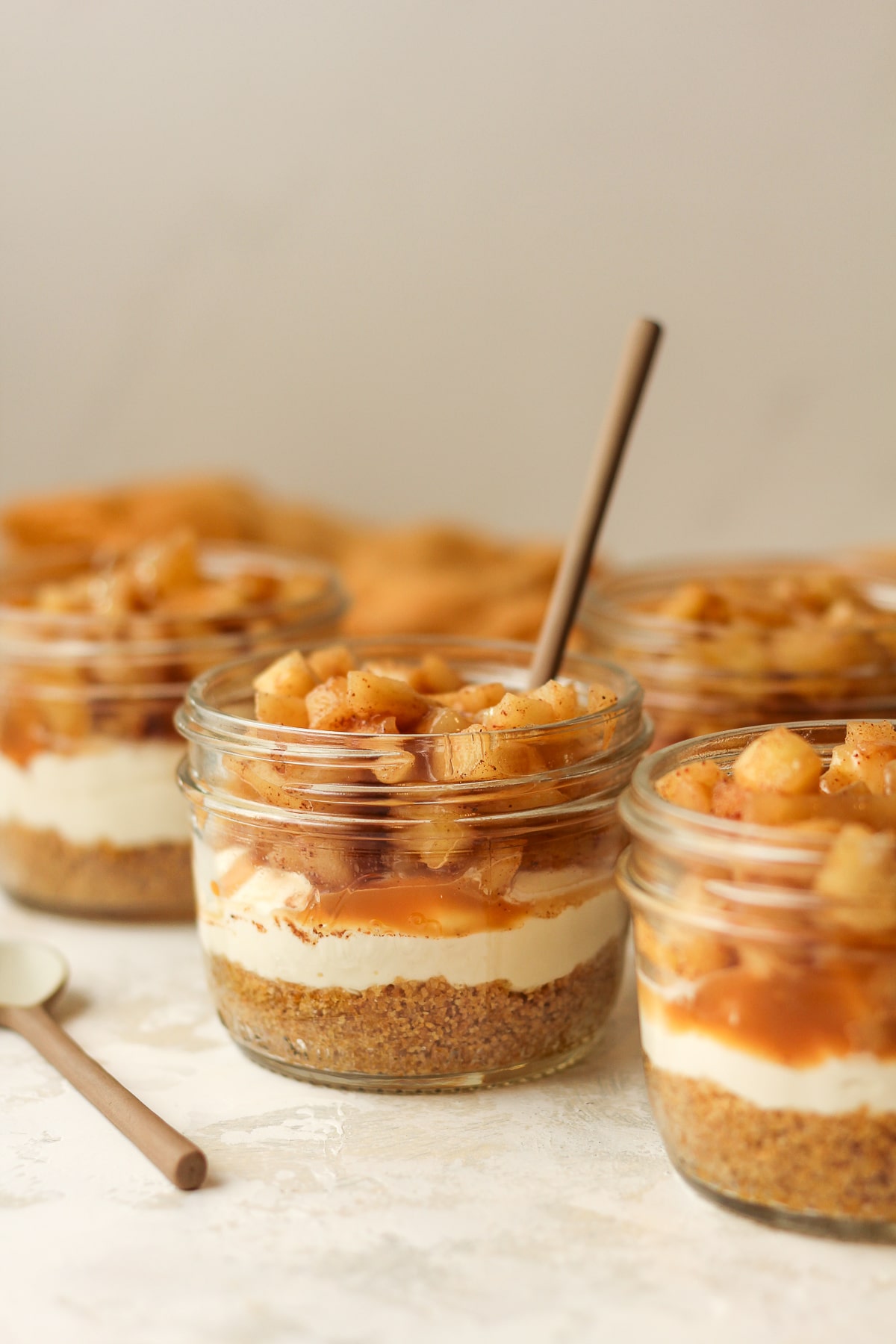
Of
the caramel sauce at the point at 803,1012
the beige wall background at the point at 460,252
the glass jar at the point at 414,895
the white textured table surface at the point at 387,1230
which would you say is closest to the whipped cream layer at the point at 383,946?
the glass jar at the point at 414,895

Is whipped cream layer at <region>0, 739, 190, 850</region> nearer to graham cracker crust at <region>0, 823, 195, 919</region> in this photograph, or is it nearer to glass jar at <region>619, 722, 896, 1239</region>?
graham cracker crust at <region>0, 823, 195, 919</region>

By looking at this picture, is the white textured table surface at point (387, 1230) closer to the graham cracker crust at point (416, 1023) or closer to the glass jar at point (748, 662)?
the graham cracker crust at point (416, 1023)

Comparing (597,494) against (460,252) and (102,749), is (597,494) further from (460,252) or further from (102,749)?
(460,252)

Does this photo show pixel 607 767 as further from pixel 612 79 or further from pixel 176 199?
pixel 176 199

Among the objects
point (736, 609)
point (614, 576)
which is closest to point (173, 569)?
point (614, 576)

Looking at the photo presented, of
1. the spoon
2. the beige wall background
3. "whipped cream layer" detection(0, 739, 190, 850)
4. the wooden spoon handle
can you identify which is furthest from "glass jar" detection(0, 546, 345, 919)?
the beige wall background
